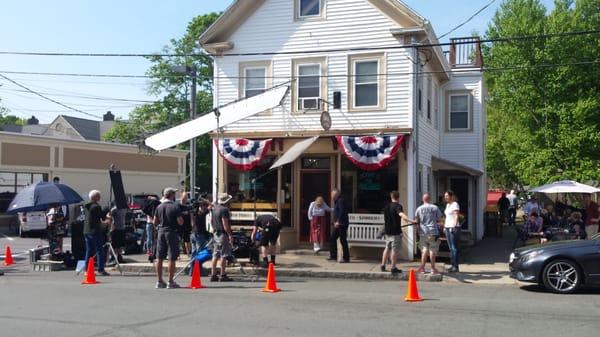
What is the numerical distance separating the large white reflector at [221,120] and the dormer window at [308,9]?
119 inches

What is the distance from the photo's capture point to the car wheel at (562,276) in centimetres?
1128

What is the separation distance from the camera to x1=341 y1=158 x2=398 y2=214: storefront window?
17141 mm

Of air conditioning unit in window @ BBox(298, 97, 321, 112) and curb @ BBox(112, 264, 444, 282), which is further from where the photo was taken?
air conditioning unit in window @ BBox(298, 97, 321, 112)

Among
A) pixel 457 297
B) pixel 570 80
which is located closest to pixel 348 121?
pixel 457 297

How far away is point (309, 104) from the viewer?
17688 millimetres

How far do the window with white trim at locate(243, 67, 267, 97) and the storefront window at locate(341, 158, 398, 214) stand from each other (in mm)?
3318

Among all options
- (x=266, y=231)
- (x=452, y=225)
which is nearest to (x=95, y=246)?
(x=266, y=231)

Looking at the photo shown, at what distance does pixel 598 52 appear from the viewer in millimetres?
28344

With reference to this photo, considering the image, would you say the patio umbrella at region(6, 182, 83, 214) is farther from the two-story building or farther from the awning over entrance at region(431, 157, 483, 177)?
the awning over entrance at region(431, 157, 483, 177)

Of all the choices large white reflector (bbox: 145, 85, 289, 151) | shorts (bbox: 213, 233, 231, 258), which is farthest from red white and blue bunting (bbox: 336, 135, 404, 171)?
shorts (bbox: 213, 233, 231, 258)

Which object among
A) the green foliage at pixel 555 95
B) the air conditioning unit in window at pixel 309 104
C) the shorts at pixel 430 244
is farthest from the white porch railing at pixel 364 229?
the green foliage at pixel 555 95

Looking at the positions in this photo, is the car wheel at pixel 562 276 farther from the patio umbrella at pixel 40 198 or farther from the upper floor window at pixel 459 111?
the upper floor window at pixel 459 111

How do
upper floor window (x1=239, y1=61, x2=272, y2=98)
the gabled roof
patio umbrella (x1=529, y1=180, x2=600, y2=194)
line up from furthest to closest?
patio umbrella (x1=529, y1=180, x2=600, y2=194) < upper floor window (x1=239, y1=61, x2=272, y2=98) < the gabled roof

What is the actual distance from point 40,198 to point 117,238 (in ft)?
7.09
